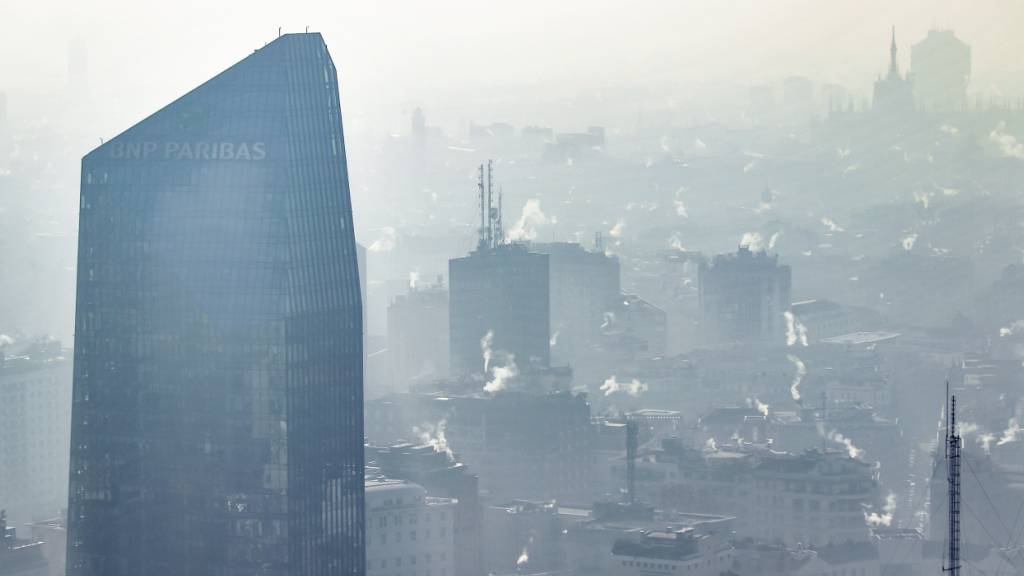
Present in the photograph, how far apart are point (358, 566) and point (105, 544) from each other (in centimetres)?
868

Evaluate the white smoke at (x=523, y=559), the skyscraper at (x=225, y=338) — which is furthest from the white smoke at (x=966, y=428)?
the skyscraper at (x=225, y=338)

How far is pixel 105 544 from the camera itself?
97562 millimetres

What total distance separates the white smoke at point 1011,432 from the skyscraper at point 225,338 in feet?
281

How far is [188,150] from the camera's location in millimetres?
95562

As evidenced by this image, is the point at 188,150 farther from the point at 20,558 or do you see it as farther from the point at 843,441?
the point at 843,441

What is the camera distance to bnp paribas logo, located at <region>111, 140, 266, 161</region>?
94000mm

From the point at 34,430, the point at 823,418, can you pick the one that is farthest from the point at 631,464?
the point at 823,418

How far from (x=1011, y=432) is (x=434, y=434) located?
3633cm

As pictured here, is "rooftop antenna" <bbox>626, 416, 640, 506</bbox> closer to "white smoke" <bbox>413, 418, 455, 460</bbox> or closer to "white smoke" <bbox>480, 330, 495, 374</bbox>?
"white smoke" <bbox>413, 418, 455, 460</bbox>

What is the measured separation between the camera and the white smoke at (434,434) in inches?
6678

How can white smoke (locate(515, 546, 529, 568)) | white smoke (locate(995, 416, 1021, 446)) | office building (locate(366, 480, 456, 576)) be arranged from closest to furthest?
office building (locate(366, 480, 456, 576)) → white smoke (locate(515, 546, 529, 568)) → white smoke (locate(995, 416, 1021, 446))

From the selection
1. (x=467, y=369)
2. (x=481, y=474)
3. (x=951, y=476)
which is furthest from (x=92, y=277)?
(x=467, y=369)

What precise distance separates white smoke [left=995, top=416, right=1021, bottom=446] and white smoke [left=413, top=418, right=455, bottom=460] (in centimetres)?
3328

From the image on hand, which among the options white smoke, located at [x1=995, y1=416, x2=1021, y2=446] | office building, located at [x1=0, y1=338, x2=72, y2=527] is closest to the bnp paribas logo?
office building, located at [x1=0, y1=338, x2=72, y2=527]
